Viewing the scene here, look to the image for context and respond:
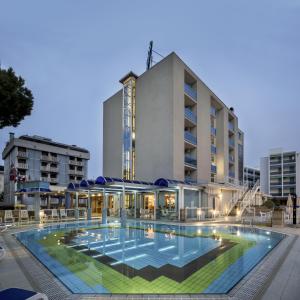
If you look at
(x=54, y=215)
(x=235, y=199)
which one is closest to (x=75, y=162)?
(x=54, y=215)

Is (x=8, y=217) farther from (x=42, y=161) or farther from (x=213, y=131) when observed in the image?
(x=42, y=161)

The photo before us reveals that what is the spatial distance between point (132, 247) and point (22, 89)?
7.73m

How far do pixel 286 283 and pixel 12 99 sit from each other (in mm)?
10058

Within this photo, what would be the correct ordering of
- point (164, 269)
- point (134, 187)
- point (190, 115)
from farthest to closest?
point (190, 115) → point (134, 187) → point (164, 269)

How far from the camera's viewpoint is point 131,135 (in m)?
30.8

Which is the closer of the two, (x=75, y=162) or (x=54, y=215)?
(x=54, y=215)

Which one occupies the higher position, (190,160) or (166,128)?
(166,128)

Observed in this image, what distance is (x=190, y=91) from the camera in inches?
1173

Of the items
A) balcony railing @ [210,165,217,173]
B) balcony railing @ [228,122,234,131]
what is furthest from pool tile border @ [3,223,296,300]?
balcony railing @ [228,122,234,131]

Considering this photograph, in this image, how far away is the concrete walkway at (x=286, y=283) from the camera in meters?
5.29

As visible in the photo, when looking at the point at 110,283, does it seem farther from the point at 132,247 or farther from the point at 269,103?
the point at 269,103

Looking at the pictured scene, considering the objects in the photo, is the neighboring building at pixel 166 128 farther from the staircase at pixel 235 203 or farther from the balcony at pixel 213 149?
the staircase at pixel 235 203

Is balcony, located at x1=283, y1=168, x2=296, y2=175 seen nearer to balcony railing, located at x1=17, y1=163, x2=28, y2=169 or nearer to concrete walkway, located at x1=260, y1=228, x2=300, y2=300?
balcony railing, located at x1=17, y1=163, x2=28, y2=169

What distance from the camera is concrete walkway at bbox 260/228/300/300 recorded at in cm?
529
